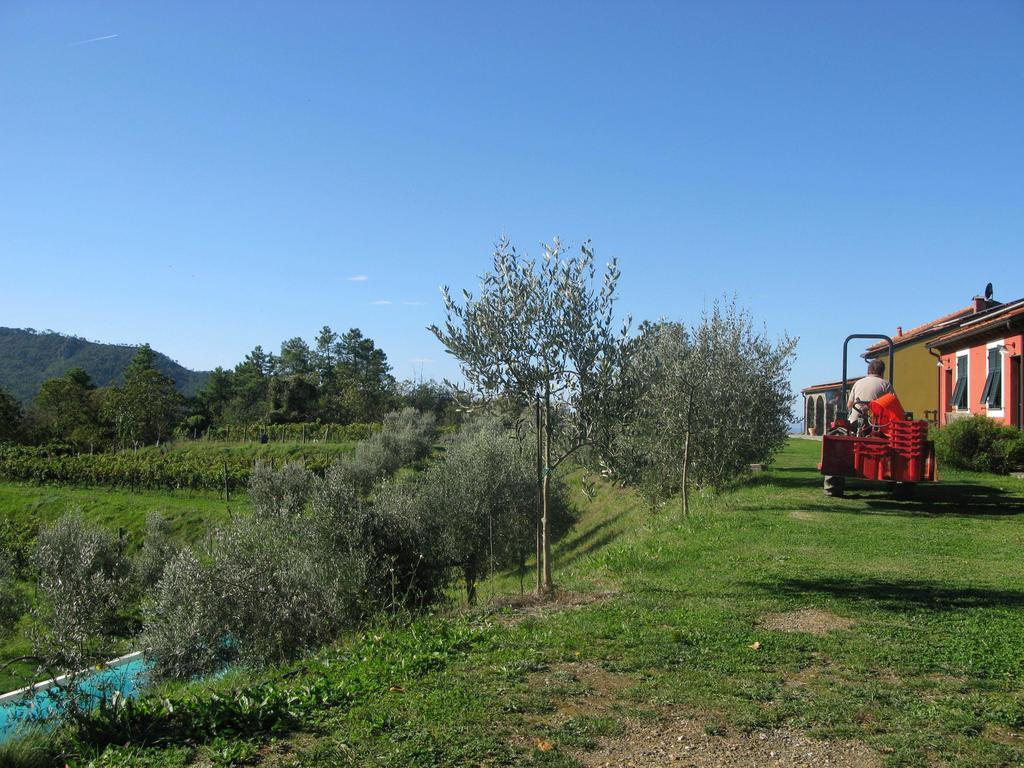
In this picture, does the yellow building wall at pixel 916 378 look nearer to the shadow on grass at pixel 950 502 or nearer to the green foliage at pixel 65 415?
the shadow on grass at pixel 950 502

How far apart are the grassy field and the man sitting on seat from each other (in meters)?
3.67

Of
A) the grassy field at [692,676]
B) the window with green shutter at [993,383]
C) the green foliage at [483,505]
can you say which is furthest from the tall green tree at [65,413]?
the grassy field at [692,676]

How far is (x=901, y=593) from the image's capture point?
888 cm

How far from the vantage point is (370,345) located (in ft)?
317

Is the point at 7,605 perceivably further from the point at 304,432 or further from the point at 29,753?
the point at 304,432

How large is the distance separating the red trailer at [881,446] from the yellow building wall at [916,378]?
73.1 feet

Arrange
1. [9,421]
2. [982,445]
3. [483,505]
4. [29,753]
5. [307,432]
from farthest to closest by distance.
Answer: [9,421] < [307,432] < [483,505] < [982,445] < [29,753]

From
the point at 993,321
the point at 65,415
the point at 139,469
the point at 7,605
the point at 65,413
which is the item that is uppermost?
the point at 993,321

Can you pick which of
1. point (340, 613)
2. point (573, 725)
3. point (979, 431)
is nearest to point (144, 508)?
point (340, 613)

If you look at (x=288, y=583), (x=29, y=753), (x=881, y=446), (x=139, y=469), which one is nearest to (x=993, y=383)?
(x=881, y=446)

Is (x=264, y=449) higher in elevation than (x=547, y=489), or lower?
lower

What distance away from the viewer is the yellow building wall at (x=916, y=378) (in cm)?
3516

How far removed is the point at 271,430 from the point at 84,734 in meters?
58.7

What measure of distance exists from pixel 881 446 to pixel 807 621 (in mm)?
7420
